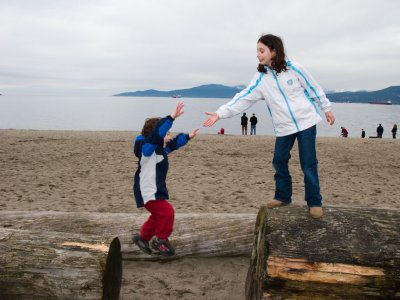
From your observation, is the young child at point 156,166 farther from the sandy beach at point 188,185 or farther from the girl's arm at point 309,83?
the girl's arm at point 309,83

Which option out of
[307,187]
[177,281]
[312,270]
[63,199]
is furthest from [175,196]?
[312,270]

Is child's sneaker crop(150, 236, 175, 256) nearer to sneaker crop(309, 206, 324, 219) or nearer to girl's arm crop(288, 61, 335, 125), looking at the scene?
sneaker crop(309, 206, 324, 219)

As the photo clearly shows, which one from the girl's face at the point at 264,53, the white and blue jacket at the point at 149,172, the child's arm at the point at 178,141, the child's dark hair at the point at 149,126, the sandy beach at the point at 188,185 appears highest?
the girl's face at the point at 264,53

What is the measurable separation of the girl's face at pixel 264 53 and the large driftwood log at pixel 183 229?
213 centimetres

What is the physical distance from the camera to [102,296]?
3.61 meters

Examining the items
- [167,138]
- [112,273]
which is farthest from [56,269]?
[167,138]

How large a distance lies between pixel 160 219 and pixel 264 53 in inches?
86.6

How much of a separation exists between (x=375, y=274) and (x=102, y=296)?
95.6 inches

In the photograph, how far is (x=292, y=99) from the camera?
4.26 metres

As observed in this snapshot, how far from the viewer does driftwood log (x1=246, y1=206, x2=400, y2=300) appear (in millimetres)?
3283

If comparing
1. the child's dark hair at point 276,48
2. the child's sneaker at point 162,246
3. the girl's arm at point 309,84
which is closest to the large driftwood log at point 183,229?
the child's sneaker at point 162,246

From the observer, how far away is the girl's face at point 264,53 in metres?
4.23

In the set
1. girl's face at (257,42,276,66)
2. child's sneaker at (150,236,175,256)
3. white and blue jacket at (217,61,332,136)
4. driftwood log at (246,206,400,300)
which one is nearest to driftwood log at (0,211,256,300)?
child's sneaker at (150,236,175,256)

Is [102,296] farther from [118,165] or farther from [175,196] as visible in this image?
[118,165]
